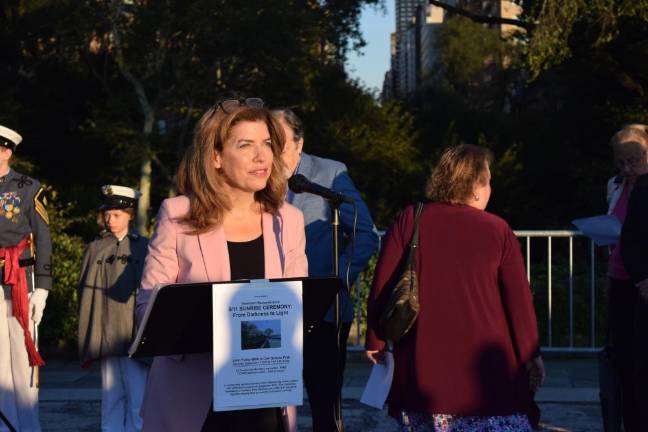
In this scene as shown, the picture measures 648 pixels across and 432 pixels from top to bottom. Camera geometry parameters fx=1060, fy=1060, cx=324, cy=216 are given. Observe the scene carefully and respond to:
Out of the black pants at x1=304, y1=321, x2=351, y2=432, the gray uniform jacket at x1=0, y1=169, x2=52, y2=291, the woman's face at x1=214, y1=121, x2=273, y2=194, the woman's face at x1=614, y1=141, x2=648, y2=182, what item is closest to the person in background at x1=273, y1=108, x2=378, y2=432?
the black pants at x1=304, y1=321, x2=351, y2=432

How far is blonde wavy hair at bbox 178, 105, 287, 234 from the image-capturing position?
3.66 m

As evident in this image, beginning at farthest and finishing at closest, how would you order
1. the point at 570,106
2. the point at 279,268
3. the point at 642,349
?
the point at 570,106, the point at 642,349, the point at 279,268

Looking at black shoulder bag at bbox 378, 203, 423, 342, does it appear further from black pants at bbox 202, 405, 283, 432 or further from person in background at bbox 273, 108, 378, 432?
black pants at bbox 202, 405, 283, 432

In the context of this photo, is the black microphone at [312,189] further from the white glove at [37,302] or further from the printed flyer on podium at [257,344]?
the white glove at [37,302]

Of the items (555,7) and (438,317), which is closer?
(438,317)

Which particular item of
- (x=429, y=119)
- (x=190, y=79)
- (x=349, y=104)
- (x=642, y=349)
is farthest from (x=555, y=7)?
(x=429, y=119)

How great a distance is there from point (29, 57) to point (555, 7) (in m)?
32.1

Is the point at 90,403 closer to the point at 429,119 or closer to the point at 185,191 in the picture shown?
the point at 185,191

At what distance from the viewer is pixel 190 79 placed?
40.1 metres

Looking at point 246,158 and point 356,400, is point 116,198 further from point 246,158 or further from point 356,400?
point 246,158

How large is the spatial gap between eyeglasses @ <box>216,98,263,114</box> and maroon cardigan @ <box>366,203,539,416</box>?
100 cm

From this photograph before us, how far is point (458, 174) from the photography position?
14.8 ft

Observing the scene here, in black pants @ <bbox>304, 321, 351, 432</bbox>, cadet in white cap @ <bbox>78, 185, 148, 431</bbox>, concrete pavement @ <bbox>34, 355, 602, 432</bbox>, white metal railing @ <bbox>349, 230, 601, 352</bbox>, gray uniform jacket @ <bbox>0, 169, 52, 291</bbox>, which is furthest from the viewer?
white metal railing @ <bbox>349, 230, 601, 352</bbox>

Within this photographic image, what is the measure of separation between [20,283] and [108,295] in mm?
942
